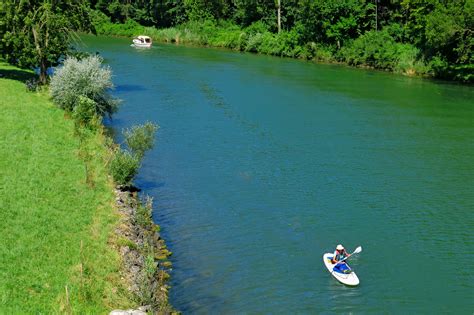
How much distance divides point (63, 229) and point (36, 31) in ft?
95.1

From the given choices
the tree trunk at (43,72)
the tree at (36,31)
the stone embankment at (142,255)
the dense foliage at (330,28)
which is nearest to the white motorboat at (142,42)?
the dense foliage at (330,28)

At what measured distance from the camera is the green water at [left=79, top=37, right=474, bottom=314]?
910 inches

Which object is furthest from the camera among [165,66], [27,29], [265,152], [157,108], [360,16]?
[360,16]

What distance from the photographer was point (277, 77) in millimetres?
72938

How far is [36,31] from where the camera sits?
46812mm

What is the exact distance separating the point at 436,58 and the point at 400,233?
178 feet

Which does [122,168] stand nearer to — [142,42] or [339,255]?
[339,255]

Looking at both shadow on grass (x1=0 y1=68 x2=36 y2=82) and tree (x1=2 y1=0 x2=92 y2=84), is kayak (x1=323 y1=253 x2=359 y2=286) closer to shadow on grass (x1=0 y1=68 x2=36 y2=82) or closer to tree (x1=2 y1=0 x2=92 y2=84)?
tree (x1=2 y1=0 x2=92 y2=84)

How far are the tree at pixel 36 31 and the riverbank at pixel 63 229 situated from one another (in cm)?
1250

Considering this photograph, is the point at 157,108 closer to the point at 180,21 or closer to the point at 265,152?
the point at 265,152

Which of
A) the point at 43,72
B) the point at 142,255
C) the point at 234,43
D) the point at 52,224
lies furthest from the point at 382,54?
the point at 52,224

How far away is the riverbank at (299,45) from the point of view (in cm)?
7788

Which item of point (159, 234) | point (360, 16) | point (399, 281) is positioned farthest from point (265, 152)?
point (360, 16)

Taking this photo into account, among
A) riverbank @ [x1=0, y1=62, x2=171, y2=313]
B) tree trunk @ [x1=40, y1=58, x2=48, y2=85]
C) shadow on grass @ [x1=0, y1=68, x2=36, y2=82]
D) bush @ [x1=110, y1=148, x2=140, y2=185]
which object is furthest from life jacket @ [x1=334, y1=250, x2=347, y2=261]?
shadow on grass @ [x1=0, y1=68, x2=36, y2=82]
